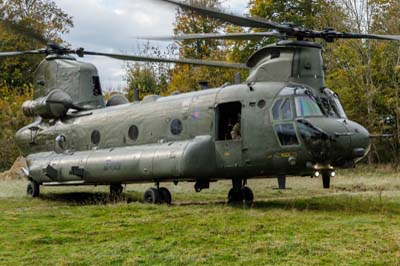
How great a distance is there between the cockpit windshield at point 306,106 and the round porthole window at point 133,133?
5066 mm

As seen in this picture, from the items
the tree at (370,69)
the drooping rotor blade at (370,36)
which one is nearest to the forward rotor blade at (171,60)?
the drooping rotor blade at (370,36)

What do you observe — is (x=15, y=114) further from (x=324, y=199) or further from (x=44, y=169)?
(x=324, y=199)

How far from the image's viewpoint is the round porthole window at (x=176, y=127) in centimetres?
1462

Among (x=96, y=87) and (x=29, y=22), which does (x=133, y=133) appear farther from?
(x=29, y=22)

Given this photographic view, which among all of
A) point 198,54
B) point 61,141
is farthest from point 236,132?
point 198,54

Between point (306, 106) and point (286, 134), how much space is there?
752mm

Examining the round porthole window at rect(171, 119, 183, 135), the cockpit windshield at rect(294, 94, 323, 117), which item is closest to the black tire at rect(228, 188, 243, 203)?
the round porthole window at rect(171, 119, 183, 135)

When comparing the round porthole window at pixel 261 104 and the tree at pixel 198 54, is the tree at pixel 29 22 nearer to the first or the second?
the tree at pixel 198 54

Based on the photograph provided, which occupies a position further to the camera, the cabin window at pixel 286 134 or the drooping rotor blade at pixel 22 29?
the drooping rotor blade at pixel 22 29

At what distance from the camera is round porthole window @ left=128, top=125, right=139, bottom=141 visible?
16.0 meters

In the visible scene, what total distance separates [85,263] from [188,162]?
6160 mm

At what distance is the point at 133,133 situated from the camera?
16062 millimetres

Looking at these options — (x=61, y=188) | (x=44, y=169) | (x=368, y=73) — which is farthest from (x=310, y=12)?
(x=44, y=169)

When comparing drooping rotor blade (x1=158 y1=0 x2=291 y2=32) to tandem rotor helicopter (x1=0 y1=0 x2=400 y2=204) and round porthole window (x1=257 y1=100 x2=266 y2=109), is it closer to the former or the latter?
tandem rotor helicopter (x1=0 y1=0 x2=400 y2=204)
